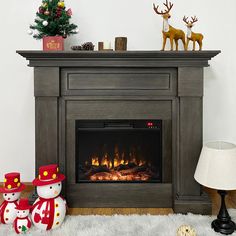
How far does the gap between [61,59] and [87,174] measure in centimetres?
101

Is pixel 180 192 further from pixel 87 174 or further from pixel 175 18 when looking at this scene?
pixel 175 18

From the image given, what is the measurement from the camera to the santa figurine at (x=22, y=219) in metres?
1.97

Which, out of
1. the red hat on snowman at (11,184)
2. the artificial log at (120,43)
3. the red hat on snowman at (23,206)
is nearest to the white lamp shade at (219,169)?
the artificial log at (120,43)

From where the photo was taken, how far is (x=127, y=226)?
81.0 inches

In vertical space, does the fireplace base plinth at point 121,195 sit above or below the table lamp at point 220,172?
below

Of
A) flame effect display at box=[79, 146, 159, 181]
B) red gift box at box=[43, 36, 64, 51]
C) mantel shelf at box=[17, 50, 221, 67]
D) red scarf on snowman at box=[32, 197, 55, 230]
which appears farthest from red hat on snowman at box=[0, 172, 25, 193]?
red gift box at box=[43, 36, 64, 51]

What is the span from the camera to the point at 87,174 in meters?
2.42

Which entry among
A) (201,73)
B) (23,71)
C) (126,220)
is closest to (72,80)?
(23,71)

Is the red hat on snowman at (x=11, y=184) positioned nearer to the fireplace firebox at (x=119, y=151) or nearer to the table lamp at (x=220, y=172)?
the fireplace firebox at (x=119, y=151)

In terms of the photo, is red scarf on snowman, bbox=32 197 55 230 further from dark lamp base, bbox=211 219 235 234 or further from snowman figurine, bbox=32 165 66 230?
dark lamp base, bbox=211 219 235 234

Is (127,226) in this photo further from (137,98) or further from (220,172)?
(137,98)

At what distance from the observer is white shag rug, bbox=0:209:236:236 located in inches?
77.3

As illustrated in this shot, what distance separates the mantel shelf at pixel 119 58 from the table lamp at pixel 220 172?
2.36ft

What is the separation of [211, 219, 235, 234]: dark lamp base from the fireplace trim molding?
232 millimetres
